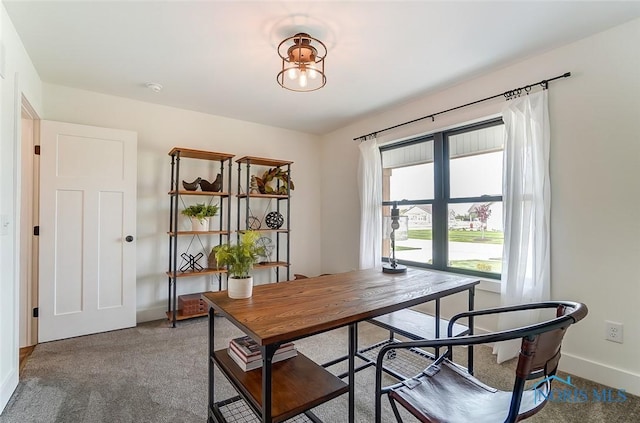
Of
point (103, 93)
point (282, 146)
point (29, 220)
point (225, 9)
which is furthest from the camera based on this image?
point (282, 146)

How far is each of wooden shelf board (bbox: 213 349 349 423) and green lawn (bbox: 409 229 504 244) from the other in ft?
7.11

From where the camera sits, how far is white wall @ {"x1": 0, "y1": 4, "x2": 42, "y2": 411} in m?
1.84

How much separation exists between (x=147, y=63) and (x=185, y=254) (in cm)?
206

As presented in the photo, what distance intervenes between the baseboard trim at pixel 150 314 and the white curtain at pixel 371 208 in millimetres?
2405

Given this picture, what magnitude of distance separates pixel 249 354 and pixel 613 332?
96.0 inches

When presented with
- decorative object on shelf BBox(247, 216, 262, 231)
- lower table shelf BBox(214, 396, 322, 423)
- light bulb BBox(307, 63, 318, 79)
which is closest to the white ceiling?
light bulb BBox(307, 63, 318, 79)

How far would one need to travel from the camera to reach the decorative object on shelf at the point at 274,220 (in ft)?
13.2

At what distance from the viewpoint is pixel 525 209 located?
7.98ft

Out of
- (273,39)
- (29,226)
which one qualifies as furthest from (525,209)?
(29,226)

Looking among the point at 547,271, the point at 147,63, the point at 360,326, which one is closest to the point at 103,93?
the point at 147,63

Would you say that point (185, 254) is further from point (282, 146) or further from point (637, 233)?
point (637, 233)

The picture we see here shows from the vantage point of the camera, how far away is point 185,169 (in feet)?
12.0

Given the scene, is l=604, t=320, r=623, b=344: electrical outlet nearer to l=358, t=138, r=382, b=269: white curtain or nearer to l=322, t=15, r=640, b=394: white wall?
l=322, t=15, r=640, b=394: white wall

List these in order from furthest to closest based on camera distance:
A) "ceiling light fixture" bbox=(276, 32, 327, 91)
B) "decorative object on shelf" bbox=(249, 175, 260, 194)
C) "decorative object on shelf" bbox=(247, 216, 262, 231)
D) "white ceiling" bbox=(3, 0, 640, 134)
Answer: "decorative object on shelf" bbox=(247, 216, 262, 231), "decorative object on shelf" bbox=(249, 175, 260, 194), "ceiling light fixture" bbox=(276, 32, 327, 91), "white ceiling" bbox=(3, 0, 640, 134)
